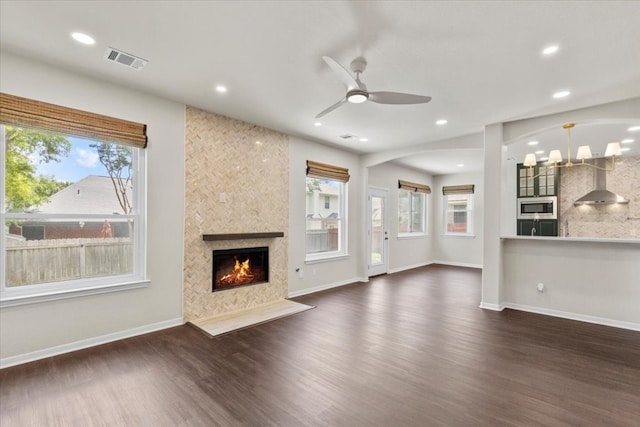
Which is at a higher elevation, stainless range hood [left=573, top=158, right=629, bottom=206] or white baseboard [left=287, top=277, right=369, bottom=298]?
stainless range hood [left=573, top=158, right=629, bottom=206]

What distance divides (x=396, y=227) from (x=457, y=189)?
2690 millimetres

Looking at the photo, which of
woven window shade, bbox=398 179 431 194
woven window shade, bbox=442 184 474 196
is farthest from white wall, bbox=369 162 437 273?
woven window shade, bbox=442 184 474 196

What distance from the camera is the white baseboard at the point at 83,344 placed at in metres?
2.84

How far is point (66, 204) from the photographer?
10.6ft

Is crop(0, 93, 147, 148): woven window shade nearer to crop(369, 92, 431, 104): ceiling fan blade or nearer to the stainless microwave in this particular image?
crop(369, 92, 431, 104): ceiling fan blade

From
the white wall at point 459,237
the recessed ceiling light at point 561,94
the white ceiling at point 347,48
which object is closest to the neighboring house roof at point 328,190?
the white ceiling at point 347,48

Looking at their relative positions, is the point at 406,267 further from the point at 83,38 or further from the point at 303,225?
the point at 83,38

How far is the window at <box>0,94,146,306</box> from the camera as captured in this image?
2.90m

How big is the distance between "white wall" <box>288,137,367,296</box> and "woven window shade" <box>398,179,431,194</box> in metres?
1.86

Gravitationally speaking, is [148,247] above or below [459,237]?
above

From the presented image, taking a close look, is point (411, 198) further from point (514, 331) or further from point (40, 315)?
point (40, 315)

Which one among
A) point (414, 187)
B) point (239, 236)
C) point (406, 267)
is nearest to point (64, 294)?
point (239, 236)

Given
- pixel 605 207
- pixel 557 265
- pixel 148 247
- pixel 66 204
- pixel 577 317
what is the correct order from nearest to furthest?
pixel 66 204
pixel 148 247
pixel 577 317
pixel 557 265
pixel 605 207

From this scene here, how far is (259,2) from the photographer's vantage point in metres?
2.10
